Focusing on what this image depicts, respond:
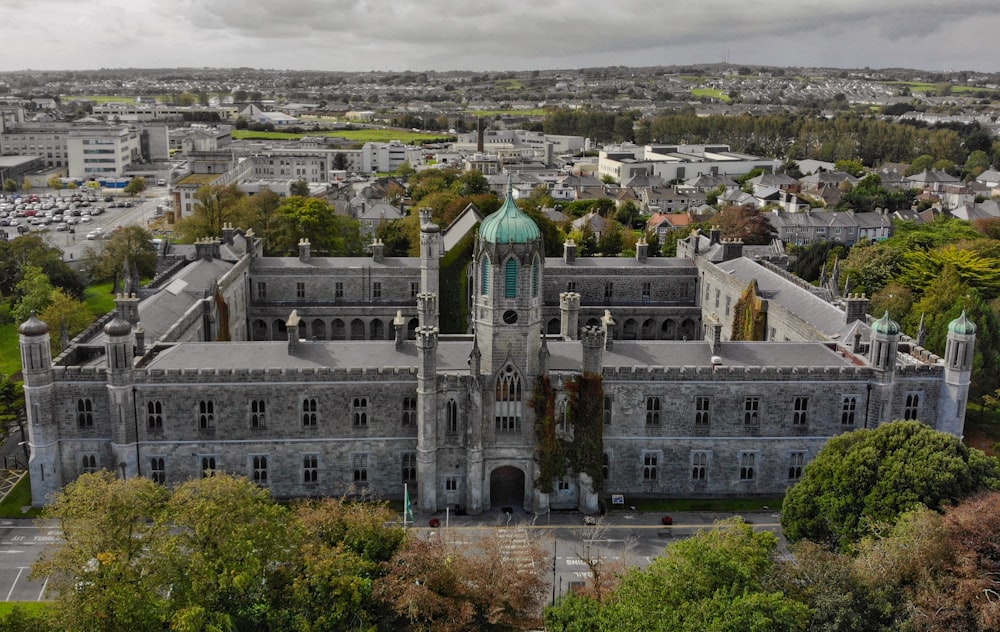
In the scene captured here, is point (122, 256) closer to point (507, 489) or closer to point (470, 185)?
point (470, 185)

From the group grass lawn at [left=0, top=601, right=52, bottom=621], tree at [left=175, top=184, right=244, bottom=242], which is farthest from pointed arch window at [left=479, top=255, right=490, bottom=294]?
tree at [left=175, top=184, right=244, bottom=242]

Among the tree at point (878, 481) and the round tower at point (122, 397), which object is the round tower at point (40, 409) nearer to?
the round tower at point (122, 397)

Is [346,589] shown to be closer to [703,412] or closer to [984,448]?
[703,412]

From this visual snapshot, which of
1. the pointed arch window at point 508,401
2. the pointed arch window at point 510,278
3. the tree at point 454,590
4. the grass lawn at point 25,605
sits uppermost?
the pointed arch window at point 510,278

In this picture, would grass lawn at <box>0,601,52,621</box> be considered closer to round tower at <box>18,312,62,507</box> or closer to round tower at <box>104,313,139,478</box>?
round tower at <box>18,312,62,507</box>

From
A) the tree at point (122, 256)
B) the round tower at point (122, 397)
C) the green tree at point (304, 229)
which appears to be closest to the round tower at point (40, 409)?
the round tower at point (122, 397)

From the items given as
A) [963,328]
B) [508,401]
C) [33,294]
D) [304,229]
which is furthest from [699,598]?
[304,229]
